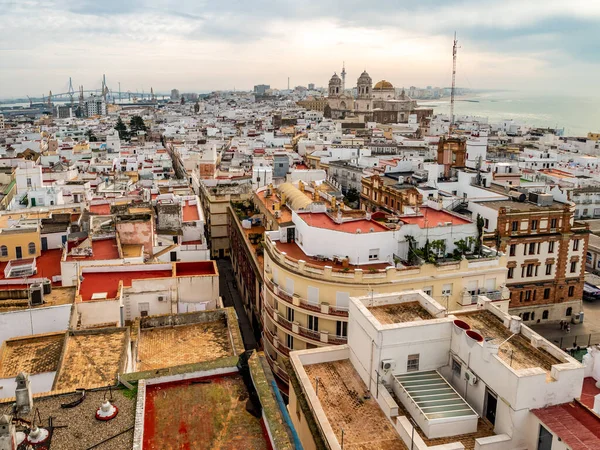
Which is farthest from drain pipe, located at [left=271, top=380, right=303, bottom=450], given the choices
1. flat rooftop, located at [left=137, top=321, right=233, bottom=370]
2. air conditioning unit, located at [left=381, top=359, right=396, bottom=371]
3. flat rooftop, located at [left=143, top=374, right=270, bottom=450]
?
flat rooftop, located at [left=137, top=321, right=233, bottom=370]

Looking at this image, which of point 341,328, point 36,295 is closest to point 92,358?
point 36,295

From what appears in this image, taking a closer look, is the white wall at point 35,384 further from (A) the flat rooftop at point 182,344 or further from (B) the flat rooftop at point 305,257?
(B) the flat rooftop at point 305,257

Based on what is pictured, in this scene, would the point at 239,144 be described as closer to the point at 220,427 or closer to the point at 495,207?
the point at 495,207

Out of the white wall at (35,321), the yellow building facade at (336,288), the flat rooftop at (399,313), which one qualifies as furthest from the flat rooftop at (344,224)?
the white wall at (35,321)

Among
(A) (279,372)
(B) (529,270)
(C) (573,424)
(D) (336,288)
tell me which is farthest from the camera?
(B) (529,270)

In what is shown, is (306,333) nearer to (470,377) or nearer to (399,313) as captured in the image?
(399,313)

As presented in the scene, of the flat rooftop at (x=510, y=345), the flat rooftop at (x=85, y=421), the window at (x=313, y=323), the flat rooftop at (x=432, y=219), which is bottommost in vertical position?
the window at (x=313, y=323)
